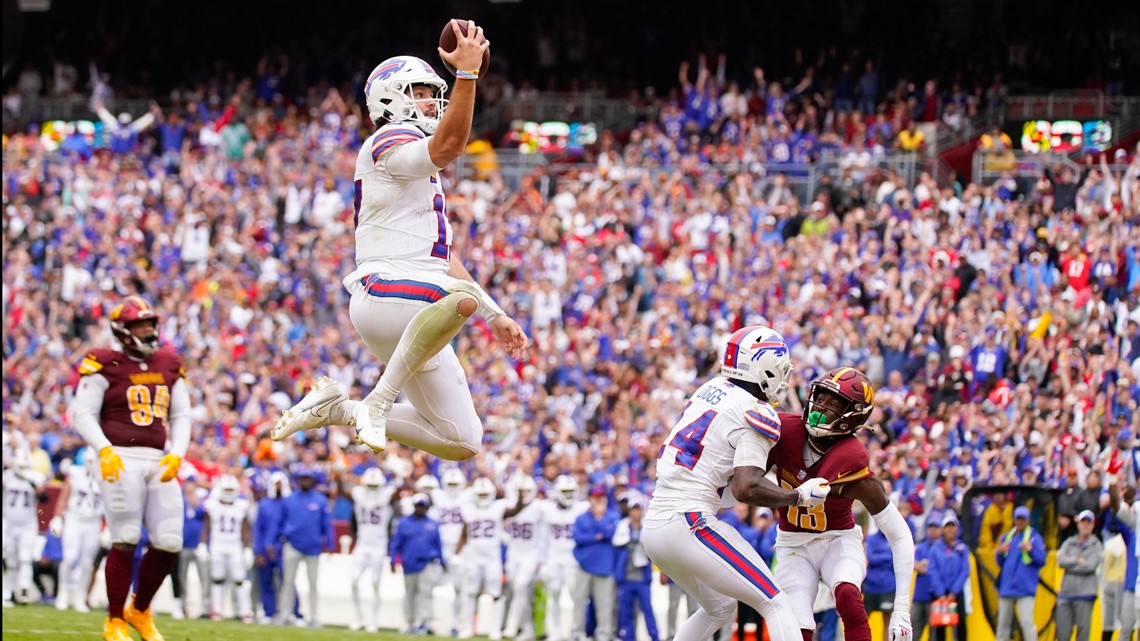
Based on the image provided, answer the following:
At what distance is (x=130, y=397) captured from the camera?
9406 millimetres

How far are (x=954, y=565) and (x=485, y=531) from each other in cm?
435

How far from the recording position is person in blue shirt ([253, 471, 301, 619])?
15.3 m

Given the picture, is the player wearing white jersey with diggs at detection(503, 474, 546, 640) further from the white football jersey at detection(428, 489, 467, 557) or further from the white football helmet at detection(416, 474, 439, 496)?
the white football helmet at detection(416, 474, 439, 496)

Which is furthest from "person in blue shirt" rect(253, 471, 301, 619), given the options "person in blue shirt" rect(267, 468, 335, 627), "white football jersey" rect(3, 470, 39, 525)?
"white football jersey" rect(3, 470, 39, 525)

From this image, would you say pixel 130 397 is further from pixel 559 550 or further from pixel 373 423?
pixel 559 550

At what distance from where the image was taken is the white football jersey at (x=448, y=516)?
1540cm

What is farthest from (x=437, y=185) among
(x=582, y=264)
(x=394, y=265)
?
(x=582, y=264)

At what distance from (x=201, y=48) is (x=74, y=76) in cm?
218

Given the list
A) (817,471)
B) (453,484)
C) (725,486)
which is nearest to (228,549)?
(453,484)

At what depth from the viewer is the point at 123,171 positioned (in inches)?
938

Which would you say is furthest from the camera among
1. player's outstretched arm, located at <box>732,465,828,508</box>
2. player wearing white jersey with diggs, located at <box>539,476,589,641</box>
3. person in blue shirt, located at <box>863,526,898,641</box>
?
player wearing white jersey with diggs, located at <box>539,476,589,641</box>

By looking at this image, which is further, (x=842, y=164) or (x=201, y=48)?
(x=201, y=48)

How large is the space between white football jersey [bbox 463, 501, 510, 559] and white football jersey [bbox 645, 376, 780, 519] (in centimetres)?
724

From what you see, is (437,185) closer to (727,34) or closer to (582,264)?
(582,264)
